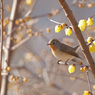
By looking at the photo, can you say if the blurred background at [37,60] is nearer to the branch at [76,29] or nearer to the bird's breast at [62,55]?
the bird's breast at [62,55]

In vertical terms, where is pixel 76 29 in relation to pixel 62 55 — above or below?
above

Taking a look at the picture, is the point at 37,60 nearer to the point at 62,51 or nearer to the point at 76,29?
the point at 62,51

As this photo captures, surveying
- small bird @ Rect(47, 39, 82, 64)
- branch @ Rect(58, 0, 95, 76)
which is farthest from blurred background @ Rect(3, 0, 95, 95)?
branch @ Rect(58, 0, 95, 76)

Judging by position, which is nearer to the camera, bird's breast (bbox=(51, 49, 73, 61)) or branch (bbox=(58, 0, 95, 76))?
branch (bbox=(58, 0, 95, 76))

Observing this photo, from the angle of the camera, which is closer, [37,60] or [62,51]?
[62,51]

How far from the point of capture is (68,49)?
98.7 inches

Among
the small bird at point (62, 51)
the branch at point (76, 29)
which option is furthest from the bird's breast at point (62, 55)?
the branch at point (76, 29)

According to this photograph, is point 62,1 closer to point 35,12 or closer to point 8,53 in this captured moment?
point 8,53

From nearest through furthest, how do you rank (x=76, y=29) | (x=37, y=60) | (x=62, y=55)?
1. (x=76, y=29)
2. (x=62, y=55)
3. (x=37, y=60)

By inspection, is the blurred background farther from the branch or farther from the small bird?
the branch

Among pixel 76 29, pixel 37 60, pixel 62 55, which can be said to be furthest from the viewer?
pixel 37 60

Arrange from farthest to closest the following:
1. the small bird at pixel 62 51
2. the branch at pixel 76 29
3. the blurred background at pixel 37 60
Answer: the blurred background at pixel 37 60, the small bird at pixel 62 51, the branch at pixel 76 29

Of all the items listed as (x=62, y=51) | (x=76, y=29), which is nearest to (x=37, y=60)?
(x=62, y=51)

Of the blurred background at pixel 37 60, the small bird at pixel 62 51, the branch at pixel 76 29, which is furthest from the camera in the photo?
the blurred background at pixel 37 60
